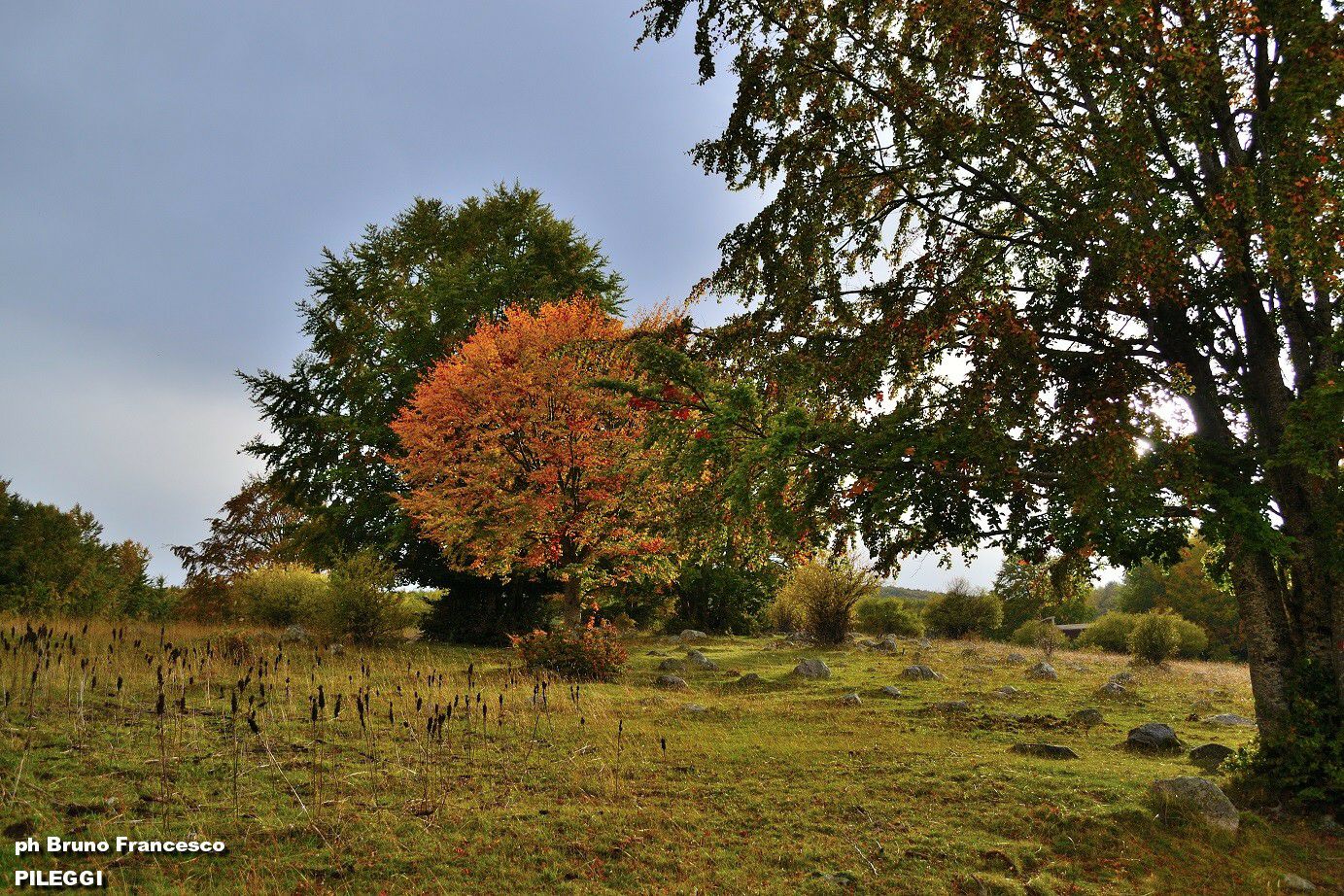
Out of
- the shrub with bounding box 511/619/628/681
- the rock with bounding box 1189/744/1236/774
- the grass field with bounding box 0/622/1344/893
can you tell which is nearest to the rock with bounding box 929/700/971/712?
the grass field with bounding box 0/622/1344/893

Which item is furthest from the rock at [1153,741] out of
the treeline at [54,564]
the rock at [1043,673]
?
the treeline at [54,564]

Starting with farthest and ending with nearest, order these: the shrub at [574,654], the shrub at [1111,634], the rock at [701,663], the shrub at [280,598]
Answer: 1. the shrub at [1111,634]
2. the shrub at [280,598]
3. the rock at [701,663]
4. the shrub at [574,654]

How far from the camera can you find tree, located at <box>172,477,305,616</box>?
26.8m

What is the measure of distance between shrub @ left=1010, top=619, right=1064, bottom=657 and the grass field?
1585 centimetres

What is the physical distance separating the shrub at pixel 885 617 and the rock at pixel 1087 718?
20987 millimetres

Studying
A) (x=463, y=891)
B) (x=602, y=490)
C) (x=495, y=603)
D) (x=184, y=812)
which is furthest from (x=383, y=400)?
(x=463, y=891)

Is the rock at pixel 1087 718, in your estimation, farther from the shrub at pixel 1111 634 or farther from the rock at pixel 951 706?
the shrub at pixel 1111 634

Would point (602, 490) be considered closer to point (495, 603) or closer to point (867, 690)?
point (867, 690)

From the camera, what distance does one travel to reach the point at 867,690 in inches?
536

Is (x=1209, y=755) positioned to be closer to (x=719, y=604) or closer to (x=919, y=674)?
(x=919, y=674)

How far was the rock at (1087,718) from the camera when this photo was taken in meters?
11.1

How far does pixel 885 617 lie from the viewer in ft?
106

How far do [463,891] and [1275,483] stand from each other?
865 centimetres

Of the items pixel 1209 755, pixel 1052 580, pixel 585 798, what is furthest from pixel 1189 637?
pixel 585 798
